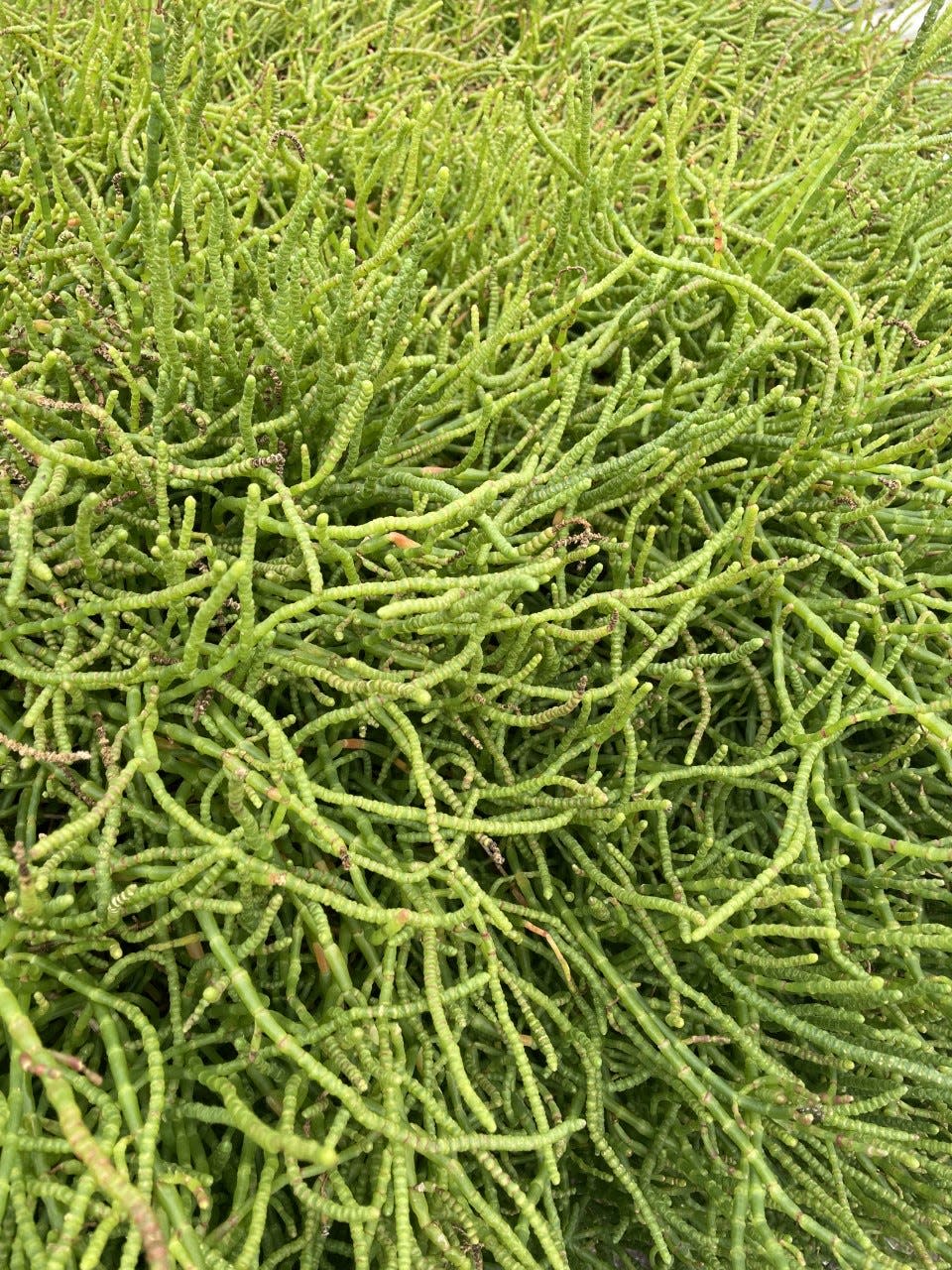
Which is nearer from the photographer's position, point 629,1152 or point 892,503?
point 629,1152

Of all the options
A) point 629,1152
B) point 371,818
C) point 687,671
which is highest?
point 687,671

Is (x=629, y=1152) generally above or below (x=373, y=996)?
below

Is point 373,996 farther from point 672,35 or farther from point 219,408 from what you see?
point 672,35

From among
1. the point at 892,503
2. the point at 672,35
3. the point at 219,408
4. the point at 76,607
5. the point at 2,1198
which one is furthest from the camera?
the point at 672,35

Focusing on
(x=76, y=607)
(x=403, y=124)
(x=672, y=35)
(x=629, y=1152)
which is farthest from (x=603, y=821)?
(x=672, y=35)

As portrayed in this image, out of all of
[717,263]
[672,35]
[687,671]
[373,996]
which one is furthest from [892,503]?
[672,35]

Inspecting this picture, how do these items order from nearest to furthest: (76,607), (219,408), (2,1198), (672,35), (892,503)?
(2,1198)
(76,607)
(219,408)
(892,503)
(672,35)

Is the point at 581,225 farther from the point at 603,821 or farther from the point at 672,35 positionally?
the point at 672,35
